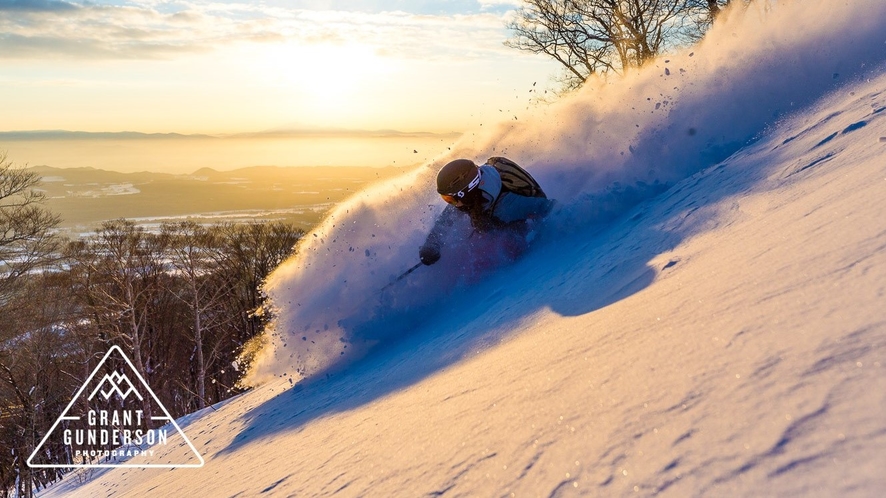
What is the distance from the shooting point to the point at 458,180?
21.1ft

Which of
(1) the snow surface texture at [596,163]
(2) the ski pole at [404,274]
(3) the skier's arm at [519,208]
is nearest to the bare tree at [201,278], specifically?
(1) the snow surface texture at [596,163]

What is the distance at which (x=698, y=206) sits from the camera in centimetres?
466

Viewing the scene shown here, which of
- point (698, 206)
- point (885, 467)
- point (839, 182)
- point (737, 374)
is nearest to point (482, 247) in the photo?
point (698, 206)

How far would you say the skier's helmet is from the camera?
21.1 ft

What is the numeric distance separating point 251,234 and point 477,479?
36056 millimetres

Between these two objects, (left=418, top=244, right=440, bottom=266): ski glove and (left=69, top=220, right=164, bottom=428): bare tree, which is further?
(left=69, top=220, right=164, bottom=428): bare tree

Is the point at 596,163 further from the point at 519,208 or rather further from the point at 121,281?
the point at 121,281

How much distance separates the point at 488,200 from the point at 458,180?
18.2 inches

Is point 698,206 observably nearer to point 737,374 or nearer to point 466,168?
point 466,168

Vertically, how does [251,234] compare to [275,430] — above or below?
above

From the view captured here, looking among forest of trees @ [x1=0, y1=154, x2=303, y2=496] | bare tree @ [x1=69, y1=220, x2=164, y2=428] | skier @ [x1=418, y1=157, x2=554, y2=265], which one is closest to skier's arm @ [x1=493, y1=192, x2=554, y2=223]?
skier @ [x1=418, y1=157, x2=554, y2=265]

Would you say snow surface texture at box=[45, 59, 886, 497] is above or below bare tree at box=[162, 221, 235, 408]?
below

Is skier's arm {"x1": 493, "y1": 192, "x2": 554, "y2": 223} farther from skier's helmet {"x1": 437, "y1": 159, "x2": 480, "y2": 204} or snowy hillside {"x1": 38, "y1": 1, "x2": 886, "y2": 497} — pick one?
skier's helmet {"x1": 437, "y1": 159, "x2": 480, "y2": 204}

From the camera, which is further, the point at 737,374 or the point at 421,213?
the point at 421,213
